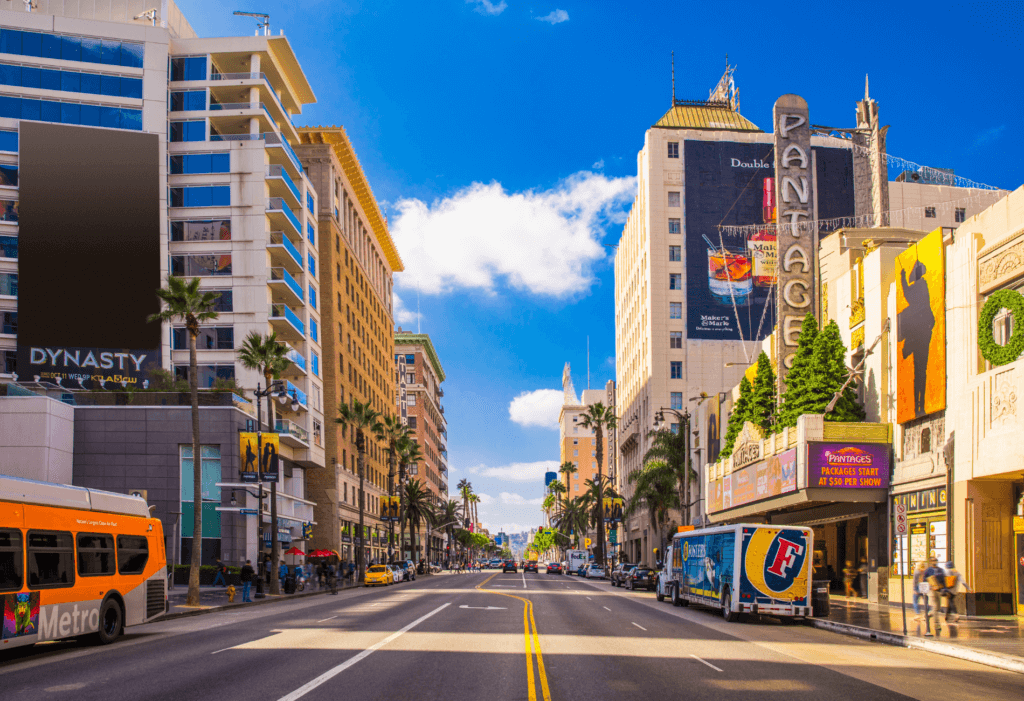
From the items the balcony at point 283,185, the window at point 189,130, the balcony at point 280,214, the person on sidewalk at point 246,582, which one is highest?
the window at point 189,130

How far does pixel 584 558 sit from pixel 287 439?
48.2 m

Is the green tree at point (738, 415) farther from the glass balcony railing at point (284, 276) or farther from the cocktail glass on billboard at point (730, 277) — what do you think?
the cocktail glass on billboard at point (730, 277)

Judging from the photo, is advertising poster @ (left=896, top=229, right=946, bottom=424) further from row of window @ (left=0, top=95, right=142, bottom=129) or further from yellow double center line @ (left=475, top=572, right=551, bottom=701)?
row of window @ (left=0, top=95, right=142, bottom=129)

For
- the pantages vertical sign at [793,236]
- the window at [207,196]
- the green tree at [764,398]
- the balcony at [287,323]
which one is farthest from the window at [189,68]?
the green tree at [764,398]

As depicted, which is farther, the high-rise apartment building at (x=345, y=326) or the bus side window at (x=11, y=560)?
the high-rise apartment building at (x=345, y=326)

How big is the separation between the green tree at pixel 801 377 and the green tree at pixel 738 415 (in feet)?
29.3

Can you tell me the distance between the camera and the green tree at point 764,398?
4722 centimetres

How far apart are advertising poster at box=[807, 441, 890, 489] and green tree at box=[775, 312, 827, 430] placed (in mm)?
3455

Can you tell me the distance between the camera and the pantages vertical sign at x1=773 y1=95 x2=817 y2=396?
43250 mm

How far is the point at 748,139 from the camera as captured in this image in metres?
92.1

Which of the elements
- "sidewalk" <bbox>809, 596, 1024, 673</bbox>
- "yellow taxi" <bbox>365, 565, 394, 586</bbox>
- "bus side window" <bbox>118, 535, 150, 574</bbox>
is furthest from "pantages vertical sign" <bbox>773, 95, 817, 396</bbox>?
"yellow taxi" <bbox>365, 565, 394, 586</bbox>

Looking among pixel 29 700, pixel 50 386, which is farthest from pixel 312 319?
pixel 29 700

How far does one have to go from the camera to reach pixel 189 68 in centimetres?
6531

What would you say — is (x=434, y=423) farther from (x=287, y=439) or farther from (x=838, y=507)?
(x=838, y=507)
